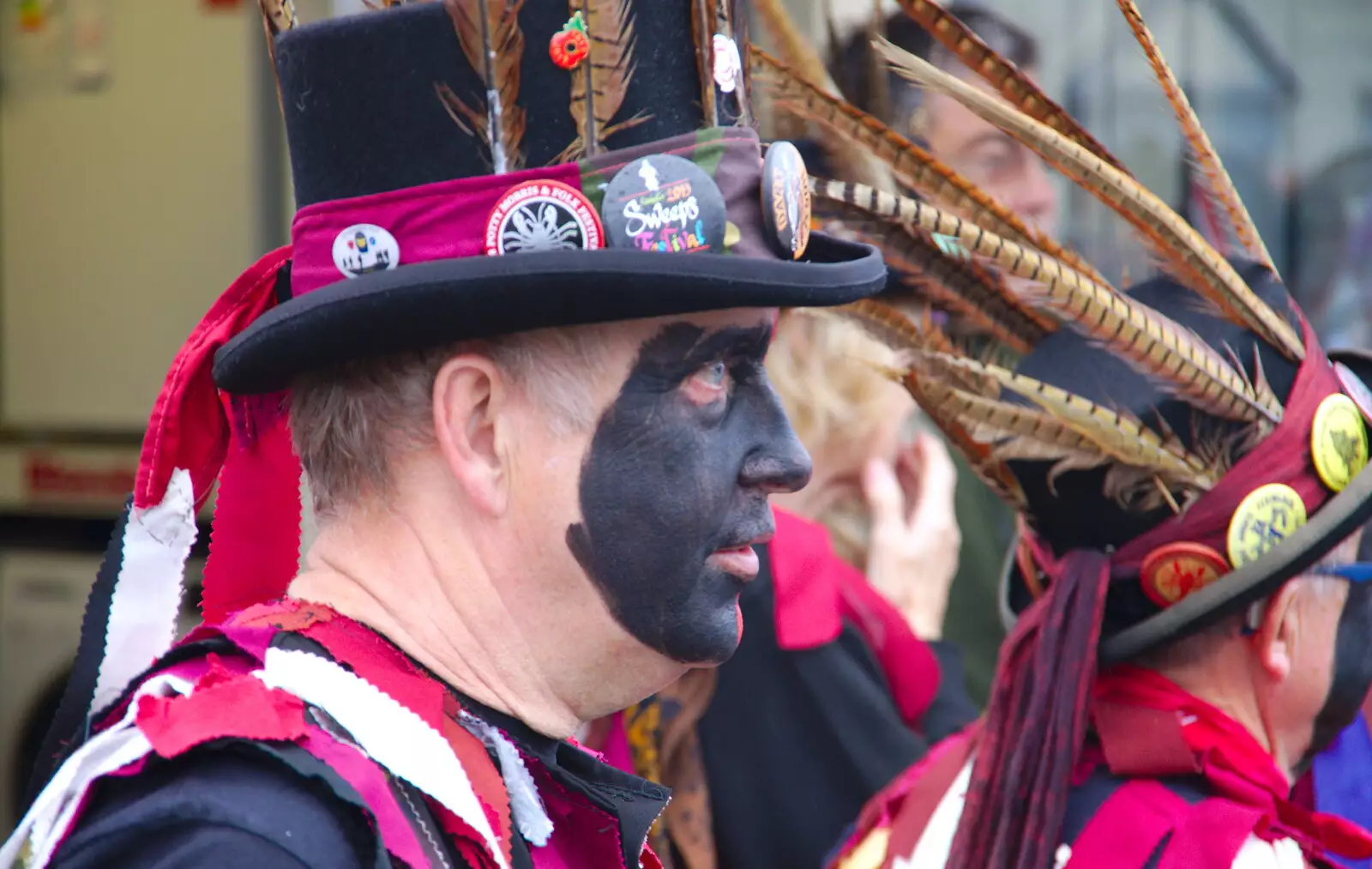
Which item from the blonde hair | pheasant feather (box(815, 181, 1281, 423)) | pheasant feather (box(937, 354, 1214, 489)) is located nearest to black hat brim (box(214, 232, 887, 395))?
pheasant feather (box(815, 181, 1281, 423))

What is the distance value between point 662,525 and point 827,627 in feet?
5.30

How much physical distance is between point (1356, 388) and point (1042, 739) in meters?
0.72

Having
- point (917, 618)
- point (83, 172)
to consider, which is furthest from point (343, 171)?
point (83, 172)

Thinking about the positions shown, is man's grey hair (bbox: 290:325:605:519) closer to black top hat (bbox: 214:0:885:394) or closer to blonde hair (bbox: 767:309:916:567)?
black top hat (bbox: 214:0:885:394)

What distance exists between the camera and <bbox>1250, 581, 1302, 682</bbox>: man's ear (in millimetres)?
2186

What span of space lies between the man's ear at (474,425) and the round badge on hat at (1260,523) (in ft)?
3.69

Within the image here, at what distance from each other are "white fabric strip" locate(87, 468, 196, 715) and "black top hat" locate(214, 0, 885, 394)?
0.72ft

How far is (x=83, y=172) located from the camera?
4844 millimetres

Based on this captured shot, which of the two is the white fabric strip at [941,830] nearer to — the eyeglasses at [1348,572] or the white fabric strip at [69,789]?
the eyeglasses at [1348,572]

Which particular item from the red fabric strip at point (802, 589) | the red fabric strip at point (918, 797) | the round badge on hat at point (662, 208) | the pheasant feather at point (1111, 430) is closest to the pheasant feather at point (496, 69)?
the round badge on hat at point (662, 208)

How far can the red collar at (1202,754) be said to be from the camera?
83.6 inches

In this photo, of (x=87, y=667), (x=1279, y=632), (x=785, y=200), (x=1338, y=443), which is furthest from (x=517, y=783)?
(x=1338, y=443)

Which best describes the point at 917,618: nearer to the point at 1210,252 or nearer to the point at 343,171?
the point at 1210,252

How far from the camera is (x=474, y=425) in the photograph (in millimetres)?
1550
